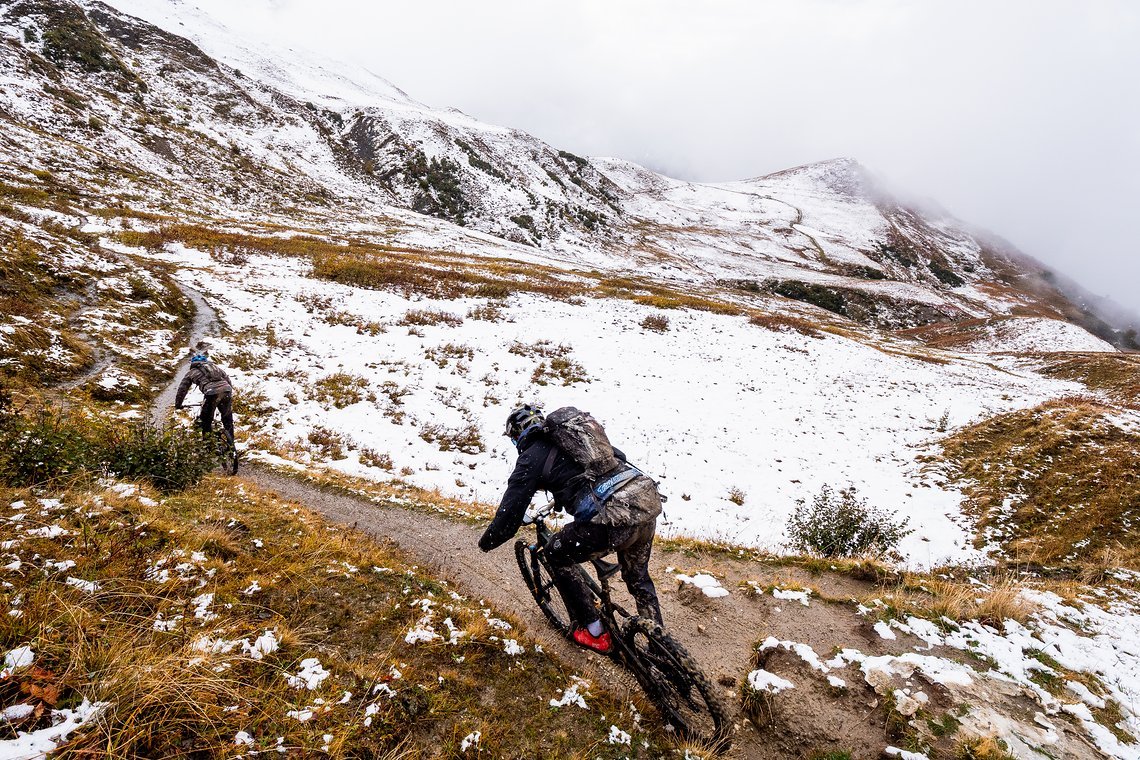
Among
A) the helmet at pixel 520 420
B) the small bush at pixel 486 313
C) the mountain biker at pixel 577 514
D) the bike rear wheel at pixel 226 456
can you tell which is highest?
the helmet at pixel 520 420

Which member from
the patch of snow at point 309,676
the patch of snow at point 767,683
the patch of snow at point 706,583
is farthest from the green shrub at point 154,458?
the patch of snow at point 767,683

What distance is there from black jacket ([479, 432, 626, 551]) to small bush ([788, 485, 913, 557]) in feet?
23.5

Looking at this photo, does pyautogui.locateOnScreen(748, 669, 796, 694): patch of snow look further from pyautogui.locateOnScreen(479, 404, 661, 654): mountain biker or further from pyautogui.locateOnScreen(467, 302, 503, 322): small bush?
pyautogui.locateOnScreen(467, 302, 503, 322): small bush

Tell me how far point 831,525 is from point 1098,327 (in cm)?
13597

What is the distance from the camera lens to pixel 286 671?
3.57m

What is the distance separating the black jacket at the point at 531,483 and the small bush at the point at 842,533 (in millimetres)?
7161

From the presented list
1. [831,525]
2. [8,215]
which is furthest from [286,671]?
[8,215]

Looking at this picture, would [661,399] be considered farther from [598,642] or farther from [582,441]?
[582,441]

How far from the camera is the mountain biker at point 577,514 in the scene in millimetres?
4496

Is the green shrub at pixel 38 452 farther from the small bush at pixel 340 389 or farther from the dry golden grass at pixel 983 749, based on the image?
the dry golden grass at pixel 983 749

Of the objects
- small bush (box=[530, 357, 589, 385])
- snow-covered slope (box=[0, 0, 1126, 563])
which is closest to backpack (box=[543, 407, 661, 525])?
snow-covered slope (box=[0, 0, 1126, 563])

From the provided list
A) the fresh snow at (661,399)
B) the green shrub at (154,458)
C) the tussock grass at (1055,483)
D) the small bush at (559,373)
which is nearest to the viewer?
the green shrub at (154,458)

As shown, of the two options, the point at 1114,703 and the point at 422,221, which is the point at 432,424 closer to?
the point at 1114,703

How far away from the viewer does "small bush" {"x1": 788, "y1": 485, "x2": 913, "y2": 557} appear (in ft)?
32.3
